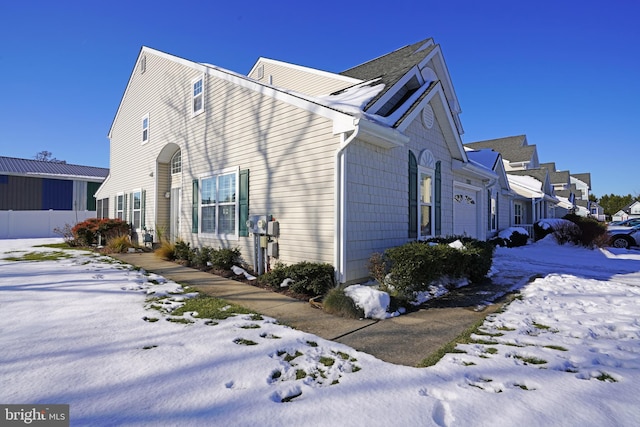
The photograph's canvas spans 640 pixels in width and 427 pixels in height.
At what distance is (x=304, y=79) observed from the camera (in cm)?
1337

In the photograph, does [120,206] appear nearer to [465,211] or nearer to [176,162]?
[176,162]

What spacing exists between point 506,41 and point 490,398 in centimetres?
1258

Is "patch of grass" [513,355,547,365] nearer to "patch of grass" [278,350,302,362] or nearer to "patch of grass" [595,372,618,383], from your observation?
"patch of grass" [595,372,618,383]

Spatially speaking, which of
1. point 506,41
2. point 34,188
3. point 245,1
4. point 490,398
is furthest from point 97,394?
point 34,188

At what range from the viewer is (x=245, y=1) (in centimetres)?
918

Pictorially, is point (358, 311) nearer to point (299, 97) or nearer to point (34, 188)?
point (299, 97)

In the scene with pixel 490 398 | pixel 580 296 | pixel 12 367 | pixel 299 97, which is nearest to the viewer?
pixel 490 398

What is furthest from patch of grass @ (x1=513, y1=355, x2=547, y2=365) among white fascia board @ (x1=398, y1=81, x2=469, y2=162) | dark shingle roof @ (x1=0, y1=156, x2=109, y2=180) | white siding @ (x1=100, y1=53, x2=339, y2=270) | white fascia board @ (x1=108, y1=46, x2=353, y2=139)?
dark shingle roof @ (x1=0, y1=156, x2=109, y2=180)

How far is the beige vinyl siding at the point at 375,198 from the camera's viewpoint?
6.06 m

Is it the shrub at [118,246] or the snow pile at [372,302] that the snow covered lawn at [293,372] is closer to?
the snow pile at [372,302]

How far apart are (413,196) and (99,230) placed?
40.8ft

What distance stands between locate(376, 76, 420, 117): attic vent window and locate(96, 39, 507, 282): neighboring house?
46 millimetres

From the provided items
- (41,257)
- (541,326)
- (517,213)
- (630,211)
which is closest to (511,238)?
(517,213)

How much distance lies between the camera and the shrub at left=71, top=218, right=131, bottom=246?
13148 millimetres
